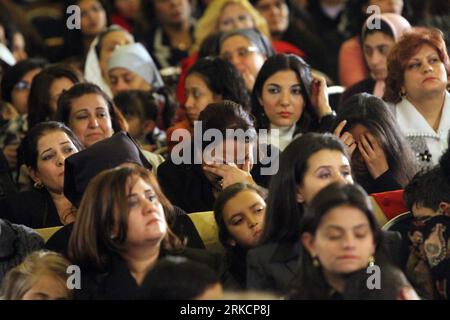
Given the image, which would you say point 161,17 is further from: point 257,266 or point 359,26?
point 257,266

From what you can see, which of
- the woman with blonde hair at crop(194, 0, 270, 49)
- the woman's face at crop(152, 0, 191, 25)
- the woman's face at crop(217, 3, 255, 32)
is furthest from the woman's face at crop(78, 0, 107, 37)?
the woman's face at crop(217, 3, 255, 32)

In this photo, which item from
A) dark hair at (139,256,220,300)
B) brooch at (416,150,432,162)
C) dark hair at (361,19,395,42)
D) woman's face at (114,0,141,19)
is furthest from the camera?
woman's face at (114,0,141,19)

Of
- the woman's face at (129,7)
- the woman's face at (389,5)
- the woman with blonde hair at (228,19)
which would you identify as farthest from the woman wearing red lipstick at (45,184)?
the woman's face at (129,7)

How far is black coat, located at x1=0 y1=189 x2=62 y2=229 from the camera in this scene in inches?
215

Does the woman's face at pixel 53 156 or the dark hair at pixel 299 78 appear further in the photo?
the dark hair at pixel 299 78

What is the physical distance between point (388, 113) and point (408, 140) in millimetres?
307

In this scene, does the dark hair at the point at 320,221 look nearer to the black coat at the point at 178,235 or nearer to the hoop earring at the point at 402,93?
the black coat at the point at 178,235

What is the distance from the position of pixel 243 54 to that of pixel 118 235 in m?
2.46

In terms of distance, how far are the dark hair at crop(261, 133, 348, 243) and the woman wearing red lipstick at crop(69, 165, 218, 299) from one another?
0.27 m

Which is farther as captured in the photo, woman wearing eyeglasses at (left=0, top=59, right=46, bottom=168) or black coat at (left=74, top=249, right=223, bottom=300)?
woman wearing eyeglasses at (left=0, top=59, right=46, bottom=168)

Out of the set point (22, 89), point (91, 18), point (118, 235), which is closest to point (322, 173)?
point (118, 235)

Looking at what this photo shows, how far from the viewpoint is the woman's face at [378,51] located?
21.4 feet

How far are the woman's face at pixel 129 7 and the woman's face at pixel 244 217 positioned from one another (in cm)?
383

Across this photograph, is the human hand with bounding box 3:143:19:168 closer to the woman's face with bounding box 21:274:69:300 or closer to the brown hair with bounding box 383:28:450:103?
the brown hair with bounding box 383:28:450:103
